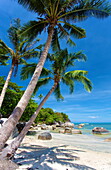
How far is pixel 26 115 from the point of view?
17.9 metres

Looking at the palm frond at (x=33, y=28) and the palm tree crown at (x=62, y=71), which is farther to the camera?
the palm tree crown at (x=62, y=71)

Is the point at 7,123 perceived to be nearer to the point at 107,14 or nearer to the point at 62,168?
the point at 62,168

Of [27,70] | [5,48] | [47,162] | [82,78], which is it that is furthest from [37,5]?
[47,162]

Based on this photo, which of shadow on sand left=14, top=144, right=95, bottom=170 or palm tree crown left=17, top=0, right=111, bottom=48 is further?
palm tree crown left=17, top=0, right=111, bottom=48

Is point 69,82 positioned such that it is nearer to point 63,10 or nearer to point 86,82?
point 86,82

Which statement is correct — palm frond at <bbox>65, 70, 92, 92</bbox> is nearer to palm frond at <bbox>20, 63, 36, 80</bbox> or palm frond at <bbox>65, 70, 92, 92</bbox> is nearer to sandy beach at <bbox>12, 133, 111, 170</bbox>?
palm frond at <bbox>20, 63, 36, 80</bbox>

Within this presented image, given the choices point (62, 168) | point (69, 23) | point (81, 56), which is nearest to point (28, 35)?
point (69, 23)

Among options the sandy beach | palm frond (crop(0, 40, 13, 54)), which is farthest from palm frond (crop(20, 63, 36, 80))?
the sandy beach

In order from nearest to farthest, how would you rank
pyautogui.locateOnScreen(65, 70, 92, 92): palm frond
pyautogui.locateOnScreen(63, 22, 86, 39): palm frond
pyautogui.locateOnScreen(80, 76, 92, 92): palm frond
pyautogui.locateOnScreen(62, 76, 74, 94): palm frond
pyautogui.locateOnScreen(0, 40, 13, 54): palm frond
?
pyautogui.locateOnScreen(63, 22, 86, 39): palm frond < pyautogui.locateOnScreen(65, 70, 92, 92): palm frond < pyautogui.locateOnScreen(80, 76, 92, 92): palm frond < pyautogui.locateOnScreen(62, 76, 74, 94): palm frond < pyautogui.locateOnScreen(0, 40, 13, 54): palm frond

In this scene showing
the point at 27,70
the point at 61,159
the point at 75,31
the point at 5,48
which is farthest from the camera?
the point at 5,48

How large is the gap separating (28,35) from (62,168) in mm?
7747

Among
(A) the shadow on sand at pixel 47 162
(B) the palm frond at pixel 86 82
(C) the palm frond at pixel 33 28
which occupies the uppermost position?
(C) the palm frond at pixel 33 28

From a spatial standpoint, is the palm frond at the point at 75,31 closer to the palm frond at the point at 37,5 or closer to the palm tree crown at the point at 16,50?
the palm frond at the point at 37,5

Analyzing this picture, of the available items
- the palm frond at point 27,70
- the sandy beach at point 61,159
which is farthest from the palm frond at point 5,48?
the sandy beach at point 61,159
